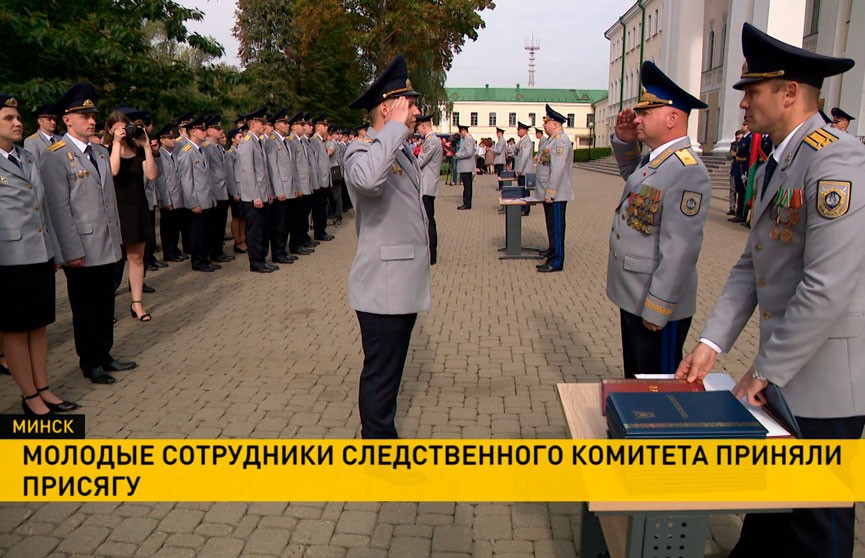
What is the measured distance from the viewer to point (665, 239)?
3088mm

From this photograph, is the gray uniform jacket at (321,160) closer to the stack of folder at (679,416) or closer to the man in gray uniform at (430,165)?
the man in gray uniform at (430,165)

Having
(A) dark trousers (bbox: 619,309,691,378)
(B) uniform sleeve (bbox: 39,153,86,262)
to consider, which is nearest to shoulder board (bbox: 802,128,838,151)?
(A) dark trousers (bbox: 619,309,691,378)

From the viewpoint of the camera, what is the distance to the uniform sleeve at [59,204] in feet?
15.4

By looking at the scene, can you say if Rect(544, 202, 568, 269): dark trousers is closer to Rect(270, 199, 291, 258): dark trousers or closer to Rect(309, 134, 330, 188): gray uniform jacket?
Rect(270, 199, 291, 258): dark trousers

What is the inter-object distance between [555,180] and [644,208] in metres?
5.48

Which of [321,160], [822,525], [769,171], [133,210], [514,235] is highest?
[769,171]

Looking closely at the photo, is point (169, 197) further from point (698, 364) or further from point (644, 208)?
point (698, 364)

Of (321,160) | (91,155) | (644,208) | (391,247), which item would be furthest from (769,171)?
(321,160)

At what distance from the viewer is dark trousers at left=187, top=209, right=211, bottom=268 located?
9.26 m

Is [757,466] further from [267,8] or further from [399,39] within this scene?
[267,8]

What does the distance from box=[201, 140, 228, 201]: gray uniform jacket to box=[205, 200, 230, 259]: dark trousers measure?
18 cm

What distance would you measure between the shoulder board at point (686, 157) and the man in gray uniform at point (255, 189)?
6956 millimetres

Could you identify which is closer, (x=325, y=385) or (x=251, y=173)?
(x=325, y=385)

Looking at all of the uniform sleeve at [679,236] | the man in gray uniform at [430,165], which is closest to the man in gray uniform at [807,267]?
the uniform sleeve at [679,236]
